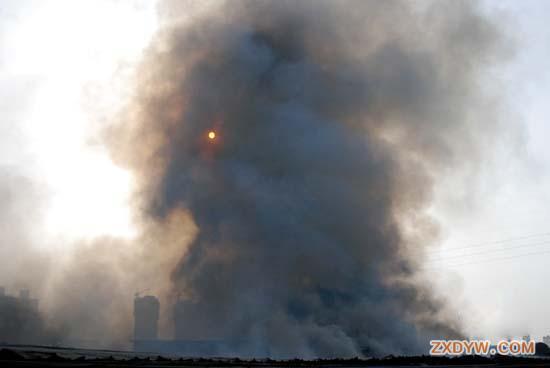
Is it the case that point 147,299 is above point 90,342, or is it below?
above

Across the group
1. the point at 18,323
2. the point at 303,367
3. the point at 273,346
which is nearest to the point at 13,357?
the point at 303,367

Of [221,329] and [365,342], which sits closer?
[365,342]

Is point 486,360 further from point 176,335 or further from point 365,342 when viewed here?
point 176,335

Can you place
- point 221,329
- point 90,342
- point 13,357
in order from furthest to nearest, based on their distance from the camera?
1. point 90,342
2. point 221,329
3. point 13,357

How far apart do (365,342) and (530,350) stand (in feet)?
73.8

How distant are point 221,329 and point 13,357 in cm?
6061

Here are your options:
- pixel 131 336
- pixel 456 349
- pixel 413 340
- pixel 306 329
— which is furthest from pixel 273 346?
pixel 131 336

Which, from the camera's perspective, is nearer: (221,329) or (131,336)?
(221,329)

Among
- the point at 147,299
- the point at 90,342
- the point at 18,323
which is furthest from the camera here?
the point at 147,299

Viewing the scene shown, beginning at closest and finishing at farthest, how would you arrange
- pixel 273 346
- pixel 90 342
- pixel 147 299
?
pixel 273 346
pixel 90 342
pixel 147 299

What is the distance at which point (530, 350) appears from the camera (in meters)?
80.8

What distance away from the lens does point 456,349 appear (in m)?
92.8

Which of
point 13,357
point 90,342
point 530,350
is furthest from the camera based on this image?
point 90,342

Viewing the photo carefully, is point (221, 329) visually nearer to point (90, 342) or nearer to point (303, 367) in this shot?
point (90, 342)
